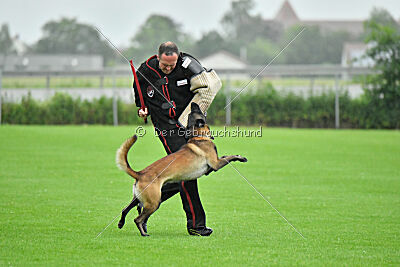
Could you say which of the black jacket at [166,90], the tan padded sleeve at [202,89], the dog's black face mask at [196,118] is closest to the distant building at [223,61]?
the black jacket at [166,90]

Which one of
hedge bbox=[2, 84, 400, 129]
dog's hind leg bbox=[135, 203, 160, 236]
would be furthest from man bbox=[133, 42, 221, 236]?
hedge bbox=[2, 84, 400, 129]

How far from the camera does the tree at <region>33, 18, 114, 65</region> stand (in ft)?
201

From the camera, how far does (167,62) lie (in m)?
6.89

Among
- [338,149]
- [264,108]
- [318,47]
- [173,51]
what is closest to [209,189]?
[173,51]

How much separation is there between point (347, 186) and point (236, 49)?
6280 centimetres

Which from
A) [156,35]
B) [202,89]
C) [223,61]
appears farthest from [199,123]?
[156,35]

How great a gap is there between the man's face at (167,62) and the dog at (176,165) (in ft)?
1.58

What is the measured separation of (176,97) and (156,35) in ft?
198

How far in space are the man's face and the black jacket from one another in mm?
109

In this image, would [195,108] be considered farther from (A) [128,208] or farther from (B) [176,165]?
(A) [128,208]

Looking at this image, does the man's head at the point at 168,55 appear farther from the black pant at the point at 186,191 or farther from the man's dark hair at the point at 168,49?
the black pant at the point at 186,191

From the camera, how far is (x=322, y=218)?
866 centimetres

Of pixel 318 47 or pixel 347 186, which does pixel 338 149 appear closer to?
pixel 347 186

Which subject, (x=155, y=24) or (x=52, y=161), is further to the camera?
(x=155, y=24)
